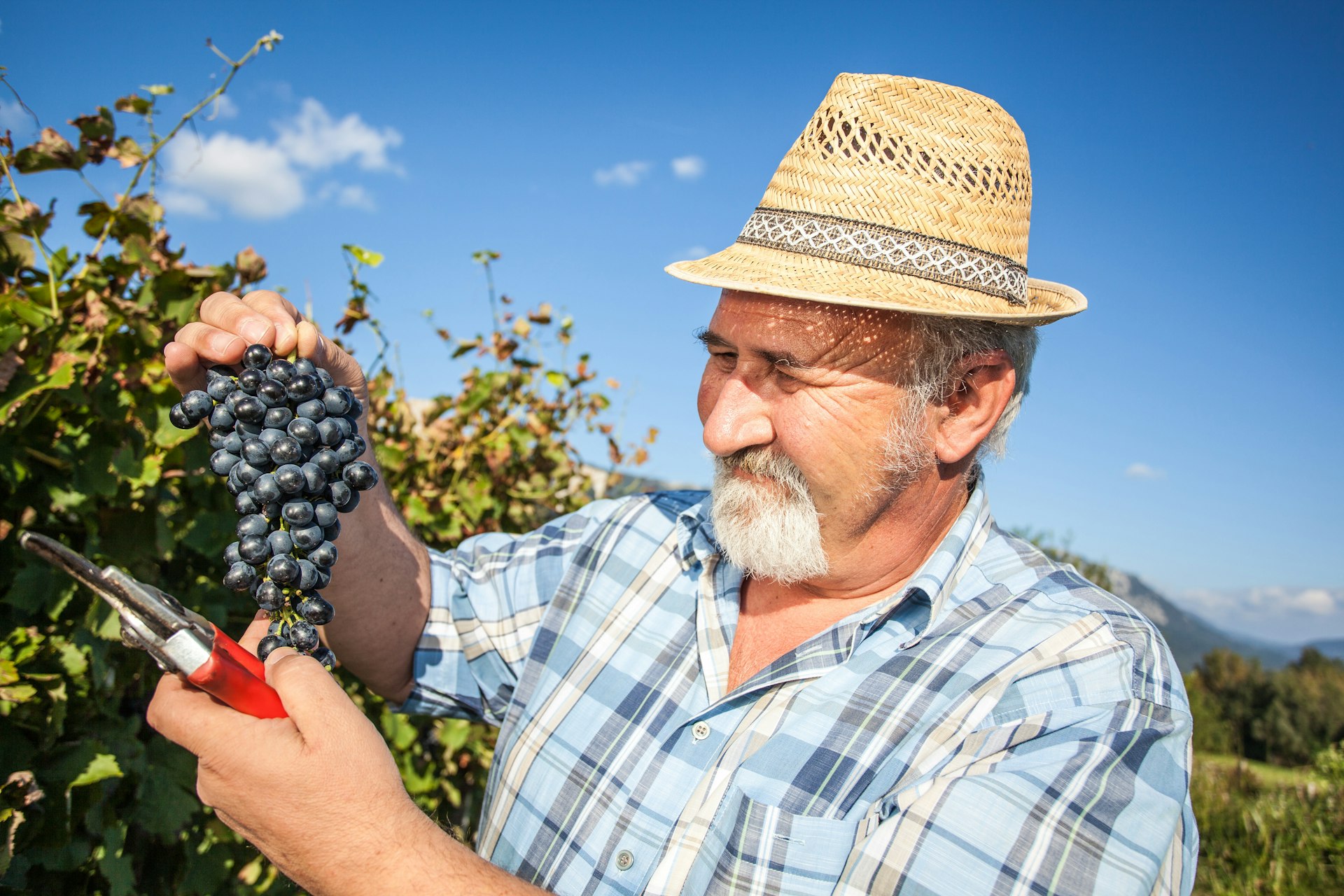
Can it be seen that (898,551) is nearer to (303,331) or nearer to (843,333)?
(843,333)

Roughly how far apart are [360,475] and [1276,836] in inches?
327

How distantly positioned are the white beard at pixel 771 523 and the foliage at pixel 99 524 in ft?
3.01

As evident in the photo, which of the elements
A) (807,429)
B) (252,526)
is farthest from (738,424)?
(252,526)

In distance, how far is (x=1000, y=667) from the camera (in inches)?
69.0

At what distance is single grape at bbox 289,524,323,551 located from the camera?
4.82ft

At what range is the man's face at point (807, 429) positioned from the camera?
6.79ft

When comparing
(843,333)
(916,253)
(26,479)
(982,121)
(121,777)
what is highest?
(982,121)

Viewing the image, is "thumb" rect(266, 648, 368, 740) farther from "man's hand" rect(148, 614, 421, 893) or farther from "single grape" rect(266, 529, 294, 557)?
"single grape" rect(266, 529, 294, 557)

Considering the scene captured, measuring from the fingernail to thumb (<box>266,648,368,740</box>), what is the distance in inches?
23.8

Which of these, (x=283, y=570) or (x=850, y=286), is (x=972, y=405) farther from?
(x=283, y=570)

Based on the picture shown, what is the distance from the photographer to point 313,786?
134cm

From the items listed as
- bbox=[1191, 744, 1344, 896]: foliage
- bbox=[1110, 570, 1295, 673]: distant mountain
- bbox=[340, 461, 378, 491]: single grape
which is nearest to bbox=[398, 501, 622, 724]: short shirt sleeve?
bbox=[340, 461, 378, 491]: single grape

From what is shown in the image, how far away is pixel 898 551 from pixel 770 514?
38 cm

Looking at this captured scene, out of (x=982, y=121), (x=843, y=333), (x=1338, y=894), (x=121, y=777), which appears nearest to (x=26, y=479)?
(x=121, y=777)
